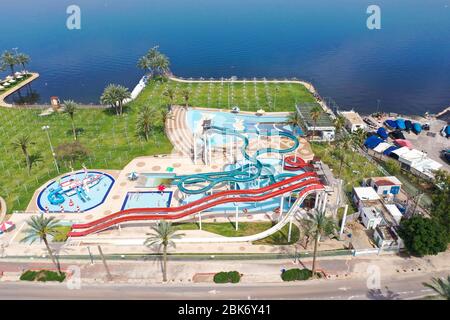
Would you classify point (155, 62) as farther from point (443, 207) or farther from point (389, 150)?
point (443, 207)

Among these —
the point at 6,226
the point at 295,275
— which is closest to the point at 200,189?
the point at 295,275

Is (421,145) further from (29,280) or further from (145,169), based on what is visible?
(29,280)

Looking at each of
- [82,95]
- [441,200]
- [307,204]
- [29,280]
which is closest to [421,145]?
[441,200]

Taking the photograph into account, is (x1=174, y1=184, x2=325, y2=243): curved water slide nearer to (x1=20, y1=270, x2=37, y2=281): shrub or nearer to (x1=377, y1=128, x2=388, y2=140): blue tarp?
(x1=20, y1=270, x2=37, y2=281): shrub

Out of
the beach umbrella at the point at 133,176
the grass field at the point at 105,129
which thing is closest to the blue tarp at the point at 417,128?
the grass field at the point at 105,129

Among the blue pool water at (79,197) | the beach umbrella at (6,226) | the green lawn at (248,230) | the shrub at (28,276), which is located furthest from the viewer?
the blue pool water at (79,197)

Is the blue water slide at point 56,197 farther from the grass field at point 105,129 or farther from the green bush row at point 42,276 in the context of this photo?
the green bush row at point 42,276
